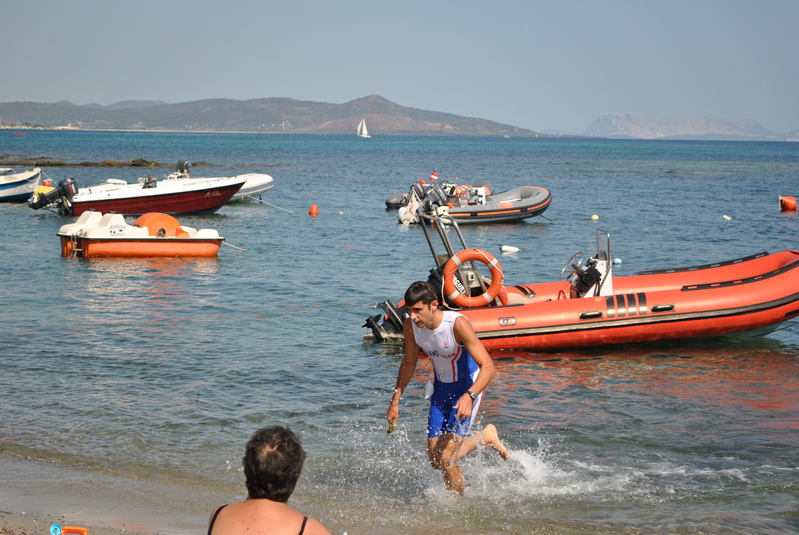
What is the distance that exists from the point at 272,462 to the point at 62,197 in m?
23.6

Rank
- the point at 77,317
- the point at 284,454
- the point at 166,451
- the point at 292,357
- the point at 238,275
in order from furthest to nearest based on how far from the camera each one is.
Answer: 1. the point at 238,275
2. the point at 77,317
3. the point at 292,357
4. the point at 166,451
5. the point at 284,454

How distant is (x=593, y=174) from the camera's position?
5544 centimetres

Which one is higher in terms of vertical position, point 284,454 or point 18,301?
point 284,454

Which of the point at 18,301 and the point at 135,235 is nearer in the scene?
the point at 18,301

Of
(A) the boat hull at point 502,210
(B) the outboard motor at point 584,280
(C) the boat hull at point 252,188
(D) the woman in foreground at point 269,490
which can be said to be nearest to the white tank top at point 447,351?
(D) the woman in foreground at point 269,490

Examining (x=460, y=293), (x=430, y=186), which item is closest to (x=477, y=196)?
(x=430, y=186)

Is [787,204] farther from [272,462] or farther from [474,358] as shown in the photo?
[272,462]

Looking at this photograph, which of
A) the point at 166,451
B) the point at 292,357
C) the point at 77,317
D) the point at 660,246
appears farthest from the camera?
the point at 660,246

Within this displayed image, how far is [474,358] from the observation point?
488 cm

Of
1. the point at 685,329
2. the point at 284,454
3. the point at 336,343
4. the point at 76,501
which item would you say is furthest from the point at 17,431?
the point at 685,329

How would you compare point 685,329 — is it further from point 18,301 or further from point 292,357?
point 18,301

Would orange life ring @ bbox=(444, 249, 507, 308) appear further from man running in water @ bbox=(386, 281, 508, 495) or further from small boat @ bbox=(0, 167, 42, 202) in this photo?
small boat @ bbox=(0, 167, 42, 202)

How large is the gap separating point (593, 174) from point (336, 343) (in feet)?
159

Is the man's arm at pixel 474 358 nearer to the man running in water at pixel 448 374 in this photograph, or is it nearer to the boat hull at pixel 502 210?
the man running in water at pixel 448 374
